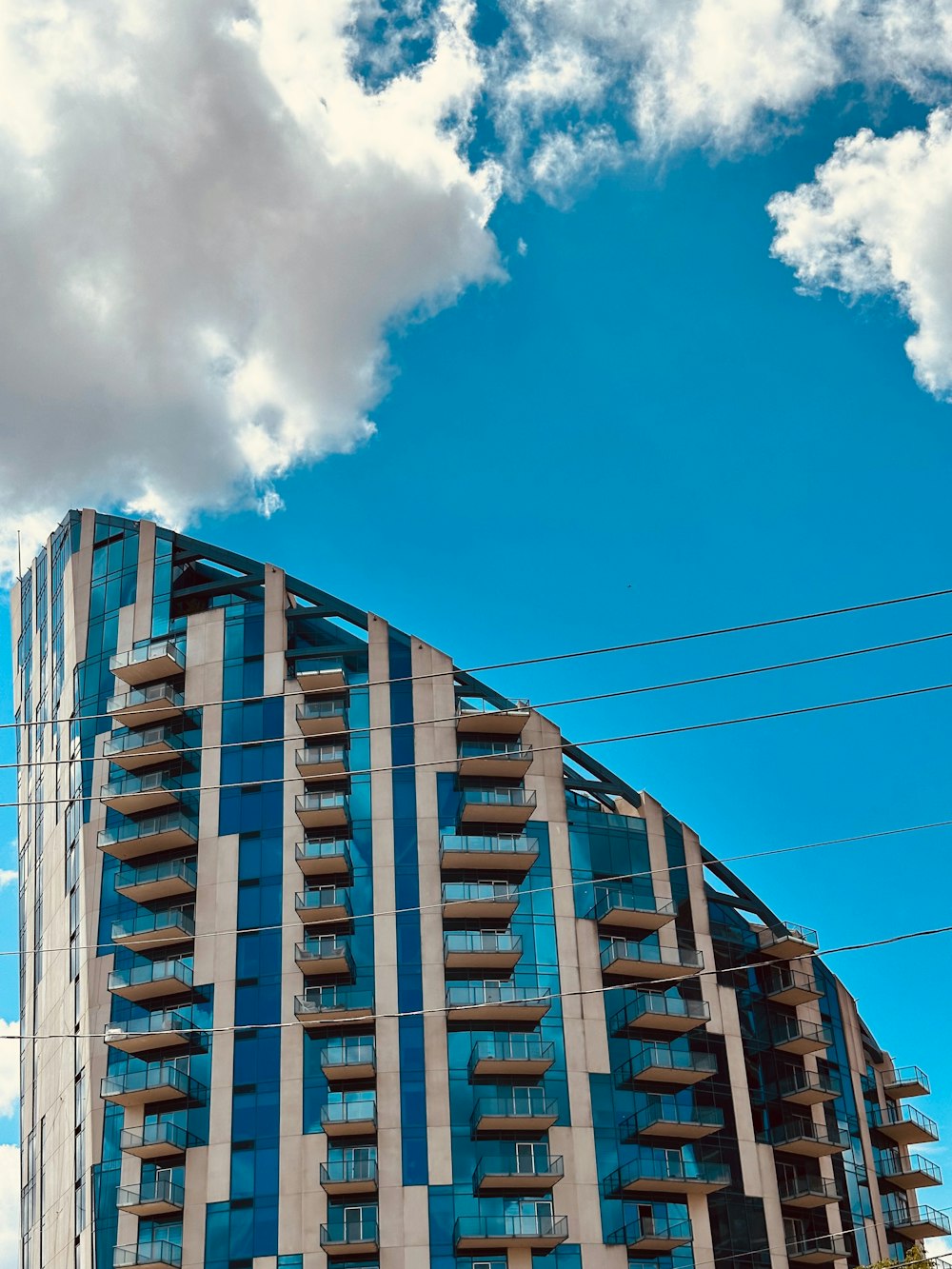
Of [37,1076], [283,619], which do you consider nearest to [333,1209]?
[37,1076]

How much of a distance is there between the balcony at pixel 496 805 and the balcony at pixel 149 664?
16.8 metres

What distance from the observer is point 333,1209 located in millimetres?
65750

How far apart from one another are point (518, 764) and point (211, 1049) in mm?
20422

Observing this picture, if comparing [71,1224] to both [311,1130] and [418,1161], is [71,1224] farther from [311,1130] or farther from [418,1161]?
[418,1161]

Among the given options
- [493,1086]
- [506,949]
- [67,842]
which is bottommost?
[493,1086]

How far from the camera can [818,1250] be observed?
74.4 meters

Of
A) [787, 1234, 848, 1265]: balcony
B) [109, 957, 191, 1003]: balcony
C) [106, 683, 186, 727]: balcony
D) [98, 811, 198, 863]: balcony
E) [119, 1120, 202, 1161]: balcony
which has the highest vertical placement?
[106, 683, 186, 727]: balcony

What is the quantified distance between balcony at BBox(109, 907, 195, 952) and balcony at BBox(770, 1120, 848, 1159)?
1241 inches

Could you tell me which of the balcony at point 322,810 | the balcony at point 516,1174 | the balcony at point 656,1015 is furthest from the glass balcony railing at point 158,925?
the balcony at point 656,1015

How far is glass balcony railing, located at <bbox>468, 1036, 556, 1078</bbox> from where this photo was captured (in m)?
68.2

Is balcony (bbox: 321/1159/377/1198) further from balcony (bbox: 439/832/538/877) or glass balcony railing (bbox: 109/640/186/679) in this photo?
glass balcony railing (bbox: 109/640/186/679)

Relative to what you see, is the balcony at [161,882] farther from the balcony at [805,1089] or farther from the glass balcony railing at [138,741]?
the balcony at [805,1089]

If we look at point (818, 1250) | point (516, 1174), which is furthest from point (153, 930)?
point (818, 1250)

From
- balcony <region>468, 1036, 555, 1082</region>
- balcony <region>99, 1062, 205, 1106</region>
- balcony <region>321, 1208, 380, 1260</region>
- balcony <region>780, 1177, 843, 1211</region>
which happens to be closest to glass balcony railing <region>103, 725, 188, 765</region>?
balcony <region>99, 1062, 205, 1106</region>
